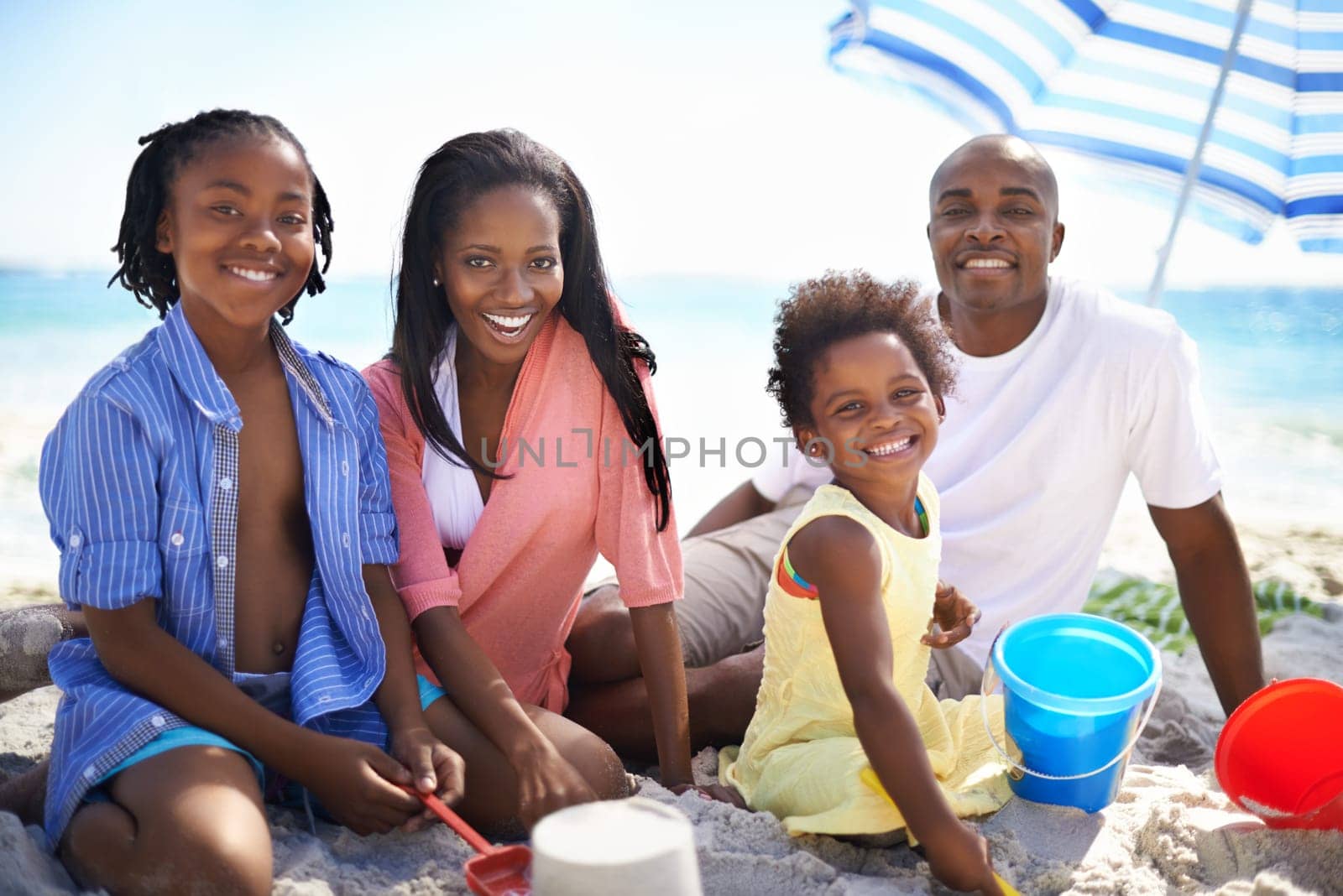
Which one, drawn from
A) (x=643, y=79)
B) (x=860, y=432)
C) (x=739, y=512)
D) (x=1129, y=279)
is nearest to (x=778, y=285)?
(x=643, y=79)

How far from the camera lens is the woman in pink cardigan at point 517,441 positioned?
2.24 meters

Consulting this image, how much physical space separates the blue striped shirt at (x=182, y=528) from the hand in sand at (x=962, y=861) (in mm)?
1033

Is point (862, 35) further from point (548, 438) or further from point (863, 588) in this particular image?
point (863, 588)

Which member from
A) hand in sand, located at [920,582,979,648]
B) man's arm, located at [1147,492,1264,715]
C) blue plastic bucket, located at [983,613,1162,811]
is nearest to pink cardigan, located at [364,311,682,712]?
hand in sand, located at [920,582,979,648]

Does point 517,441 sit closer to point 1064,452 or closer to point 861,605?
point 861,605

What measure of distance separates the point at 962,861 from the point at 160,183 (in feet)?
6.11

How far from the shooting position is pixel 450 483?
238 cm

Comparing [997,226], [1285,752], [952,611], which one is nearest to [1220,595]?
[1285,752]

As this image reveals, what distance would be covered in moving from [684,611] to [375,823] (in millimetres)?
1126

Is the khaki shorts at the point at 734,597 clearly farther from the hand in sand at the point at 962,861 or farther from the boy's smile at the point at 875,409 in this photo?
the hand in sand at the point at 962,861

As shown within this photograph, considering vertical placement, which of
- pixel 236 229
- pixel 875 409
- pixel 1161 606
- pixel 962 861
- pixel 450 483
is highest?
pixel 236 229

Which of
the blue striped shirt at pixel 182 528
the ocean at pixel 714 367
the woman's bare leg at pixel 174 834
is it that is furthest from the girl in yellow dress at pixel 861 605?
the ocean at pixel 714 367

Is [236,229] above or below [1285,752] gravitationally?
above

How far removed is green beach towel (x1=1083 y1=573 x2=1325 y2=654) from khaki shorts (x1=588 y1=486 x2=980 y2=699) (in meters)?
1.49
